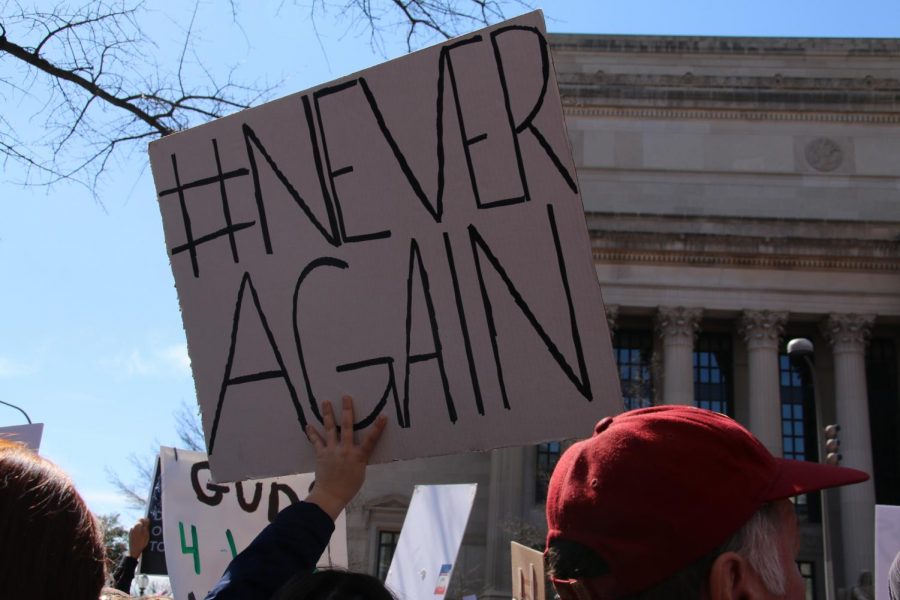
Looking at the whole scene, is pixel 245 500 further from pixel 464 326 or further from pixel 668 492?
pixel 668 492

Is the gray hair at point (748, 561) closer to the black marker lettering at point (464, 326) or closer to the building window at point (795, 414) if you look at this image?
the black marker lettering at point (464, 326)

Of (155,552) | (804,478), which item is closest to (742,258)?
(155,552)

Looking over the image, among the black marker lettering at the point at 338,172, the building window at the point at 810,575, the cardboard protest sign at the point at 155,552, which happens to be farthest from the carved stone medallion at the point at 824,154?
the black marker lettering at the point at 338,172

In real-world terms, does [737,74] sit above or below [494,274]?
above

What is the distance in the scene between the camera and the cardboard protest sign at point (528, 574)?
6.53 m

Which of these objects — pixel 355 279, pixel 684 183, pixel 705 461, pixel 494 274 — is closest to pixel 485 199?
pixel 494 274

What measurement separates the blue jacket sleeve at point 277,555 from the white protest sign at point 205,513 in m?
3.06

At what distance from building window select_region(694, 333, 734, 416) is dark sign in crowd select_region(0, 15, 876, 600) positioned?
122 ft

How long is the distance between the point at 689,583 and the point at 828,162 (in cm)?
4244

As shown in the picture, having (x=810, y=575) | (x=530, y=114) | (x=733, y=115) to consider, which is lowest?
(x=810, y=575)

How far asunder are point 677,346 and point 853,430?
6.43m

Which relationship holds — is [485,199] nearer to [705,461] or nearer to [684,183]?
[705,461]

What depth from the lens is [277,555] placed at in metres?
2.63

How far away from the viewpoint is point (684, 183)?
4209 centimetres
